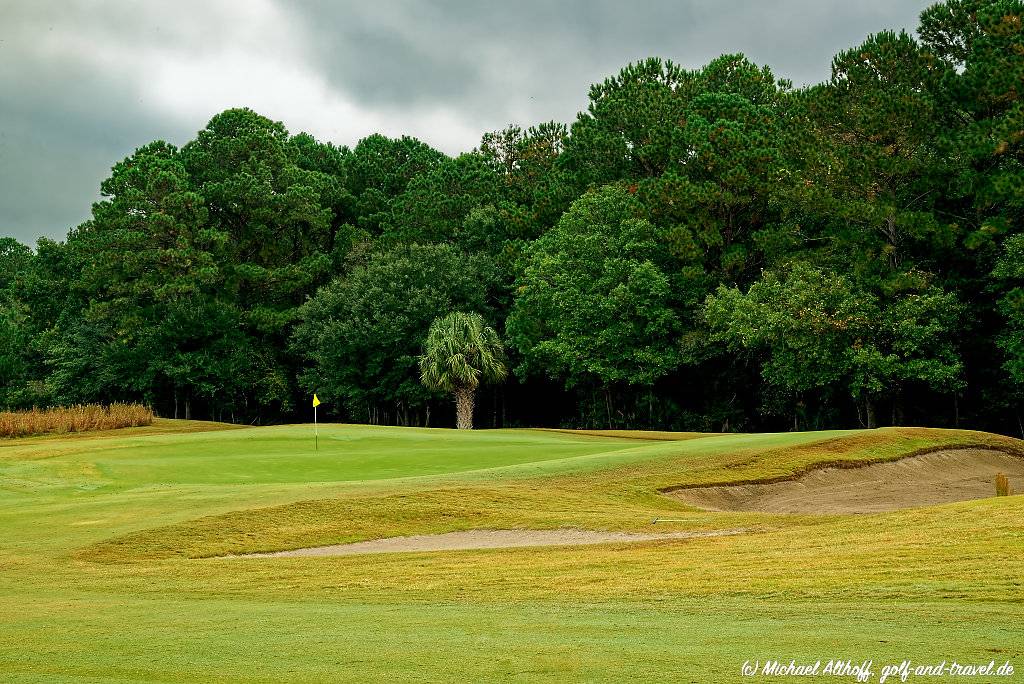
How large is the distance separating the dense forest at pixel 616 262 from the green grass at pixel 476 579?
54.4 feet

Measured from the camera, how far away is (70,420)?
4116 cm

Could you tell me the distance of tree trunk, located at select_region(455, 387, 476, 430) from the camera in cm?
5525

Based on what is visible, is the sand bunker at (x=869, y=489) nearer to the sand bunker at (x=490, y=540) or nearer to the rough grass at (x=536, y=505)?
the rough grass at (x=536, y=505)

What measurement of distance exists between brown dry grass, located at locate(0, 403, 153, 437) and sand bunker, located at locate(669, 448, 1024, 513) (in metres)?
29.8

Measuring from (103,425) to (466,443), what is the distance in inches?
765

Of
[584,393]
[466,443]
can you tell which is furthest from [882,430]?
[584,393]

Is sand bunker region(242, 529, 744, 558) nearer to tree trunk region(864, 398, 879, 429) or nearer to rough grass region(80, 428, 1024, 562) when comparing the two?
rough grass region(80, 428, 1024, 562)

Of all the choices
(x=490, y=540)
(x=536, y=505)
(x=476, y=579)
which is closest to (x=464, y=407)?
(x=536, y=505)

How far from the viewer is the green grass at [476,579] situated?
648cm

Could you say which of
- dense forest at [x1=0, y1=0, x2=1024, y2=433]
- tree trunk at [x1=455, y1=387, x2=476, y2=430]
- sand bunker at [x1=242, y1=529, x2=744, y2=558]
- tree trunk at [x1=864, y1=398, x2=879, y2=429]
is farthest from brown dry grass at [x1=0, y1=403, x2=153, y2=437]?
tree trunk at [x1=864, y1=398, x2=879, y2=429]

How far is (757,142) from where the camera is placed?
49594 mm

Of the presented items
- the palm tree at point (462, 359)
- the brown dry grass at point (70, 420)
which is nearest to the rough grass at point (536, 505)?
the brown dry grass at point (70, 420)

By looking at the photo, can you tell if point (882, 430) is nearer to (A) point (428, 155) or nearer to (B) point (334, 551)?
(B) point (334, 551)

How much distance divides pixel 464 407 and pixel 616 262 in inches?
509
